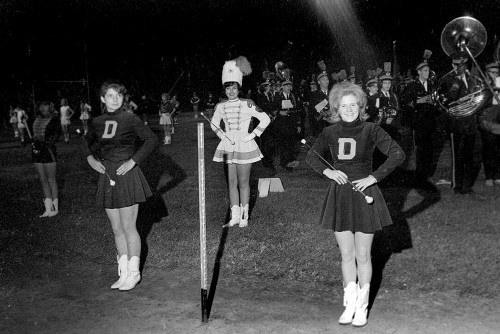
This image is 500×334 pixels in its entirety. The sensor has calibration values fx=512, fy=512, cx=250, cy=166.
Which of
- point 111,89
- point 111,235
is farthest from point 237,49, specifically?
point 111,89

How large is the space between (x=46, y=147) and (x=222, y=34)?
67.1ft

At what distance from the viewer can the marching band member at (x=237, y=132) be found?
7375 mm

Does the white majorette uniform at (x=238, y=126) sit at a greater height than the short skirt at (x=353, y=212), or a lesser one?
greater

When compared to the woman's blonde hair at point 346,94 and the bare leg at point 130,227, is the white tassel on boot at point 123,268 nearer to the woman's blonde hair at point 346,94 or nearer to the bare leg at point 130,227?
the bare leg at point 130,227

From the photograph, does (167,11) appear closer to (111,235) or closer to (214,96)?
(214,96)

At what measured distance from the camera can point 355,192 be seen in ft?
14.1

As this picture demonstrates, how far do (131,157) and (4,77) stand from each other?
40376 millimetres

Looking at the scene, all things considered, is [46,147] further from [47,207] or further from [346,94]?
[346,94]

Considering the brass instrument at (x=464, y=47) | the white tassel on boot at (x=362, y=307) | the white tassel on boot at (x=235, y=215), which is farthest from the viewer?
the brass instrument at (x=464, y=47)

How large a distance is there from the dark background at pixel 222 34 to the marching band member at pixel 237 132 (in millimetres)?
11874

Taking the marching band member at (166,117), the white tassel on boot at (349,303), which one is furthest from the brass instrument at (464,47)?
the marching band member at (166,117)

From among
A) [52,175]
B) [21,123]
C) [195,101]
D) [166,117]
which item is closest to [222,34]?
[195,101]

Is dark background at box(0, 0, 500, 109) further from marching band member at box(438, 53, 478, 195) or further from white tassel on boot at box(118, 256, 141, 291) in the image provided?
white tassel on boot at box(118, 256, 141, 291)

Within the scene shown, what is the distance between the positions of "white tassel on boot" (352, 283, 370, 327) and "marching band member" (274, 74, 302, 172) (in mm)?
8447
